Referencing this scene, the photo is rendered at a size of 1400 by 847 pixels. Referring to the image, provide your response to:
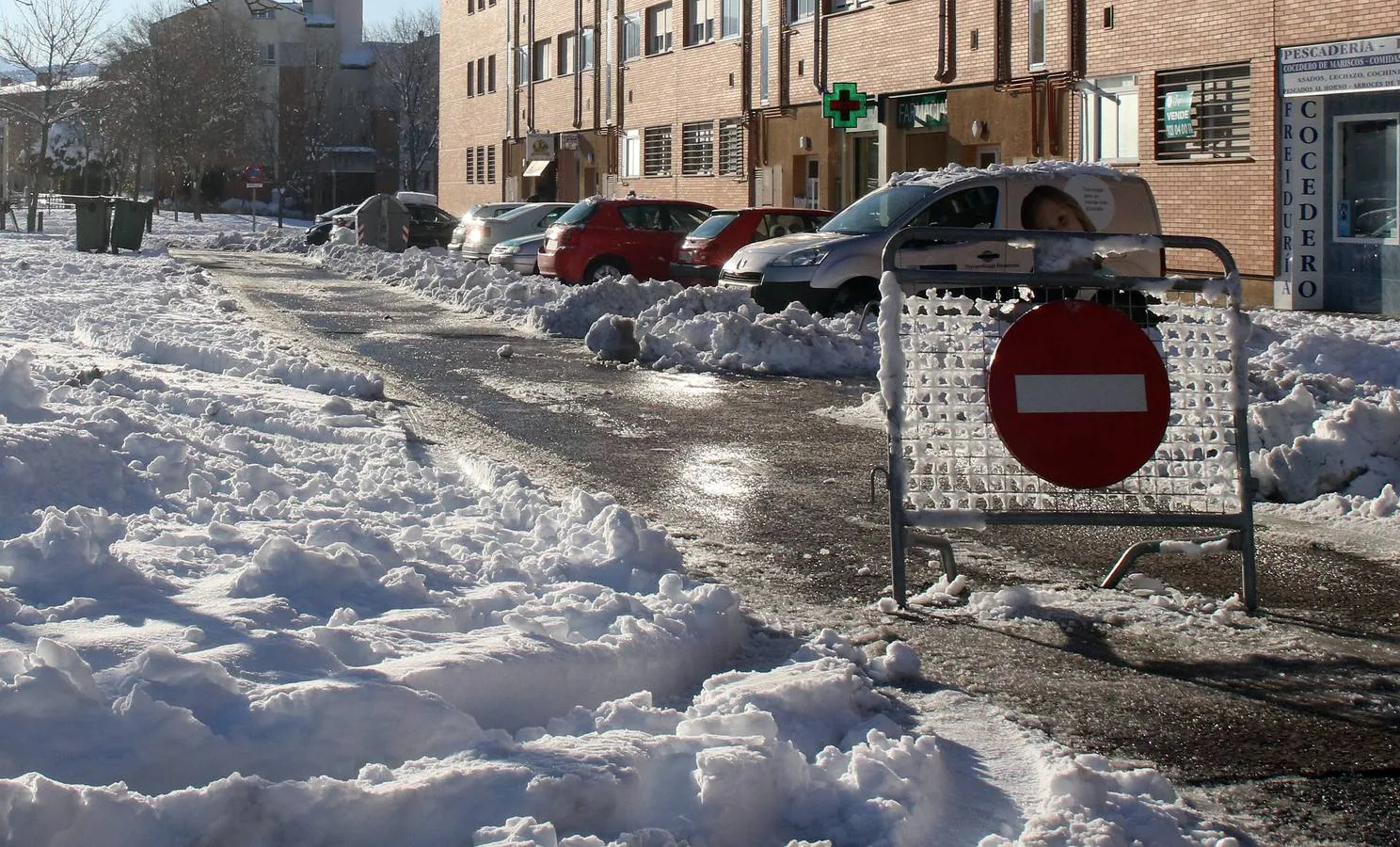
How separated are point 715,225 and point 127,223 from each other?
20.4 meters

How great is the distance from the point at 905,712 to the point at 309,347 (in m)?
13.2

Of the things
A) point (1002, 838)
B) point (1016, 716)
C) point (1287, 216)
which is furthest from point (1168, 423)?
point (1287, 216)

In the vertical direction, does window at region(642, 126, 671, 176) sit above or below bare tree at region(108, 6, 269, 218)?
below

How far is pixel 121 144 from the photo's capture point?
77125 mm

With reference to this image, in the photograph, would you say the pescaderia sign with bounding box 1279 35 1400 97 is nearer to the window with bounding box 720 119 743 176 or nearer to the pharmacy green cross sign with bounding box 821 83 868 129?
the pharmacy green cross sign with bounding box 821 83 868 129

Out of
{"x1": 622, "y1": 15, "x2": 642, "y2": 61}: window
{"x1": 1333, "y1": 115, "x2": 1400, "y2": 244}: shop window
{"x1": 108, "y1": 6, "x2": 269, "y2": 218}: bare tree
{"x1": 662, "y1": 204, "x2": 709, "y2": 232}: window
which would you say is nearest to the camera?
{"x1": 1333, "y1": 115, "x2": 1400, "y2": 244}: shop window

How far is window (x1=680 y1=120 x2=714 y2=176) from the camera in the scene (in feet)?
134

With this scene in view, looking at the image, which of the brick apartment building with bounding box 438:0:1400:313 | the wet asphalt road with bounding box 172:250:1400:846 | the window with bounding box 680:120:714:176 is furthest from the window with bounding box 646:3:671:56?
the wet asphalt road with bounding box 172:250:1400:846

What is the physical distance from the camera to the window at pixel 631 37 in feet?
149

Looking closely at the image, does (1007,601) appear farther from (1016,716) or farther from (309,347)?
(309,347)

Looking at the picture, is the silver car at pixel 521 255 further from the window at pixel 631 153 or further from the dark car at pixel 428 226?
the window at pixel 631 153

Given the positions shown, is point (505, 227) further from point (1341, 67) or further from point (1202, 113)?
point (1341, 67)

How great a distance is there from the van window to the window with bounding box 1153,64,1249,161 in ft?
24.8

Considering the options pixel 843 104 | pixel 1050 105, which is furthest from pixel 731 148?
pixel 843 104
